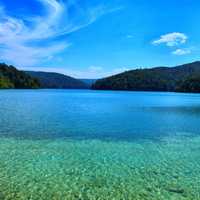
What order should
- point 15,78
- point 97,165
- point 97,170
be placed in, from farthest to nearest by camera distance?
point 15,78 < point 97,165 < point 97,170

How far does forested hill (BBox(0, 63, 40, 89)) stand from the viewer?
513 feet

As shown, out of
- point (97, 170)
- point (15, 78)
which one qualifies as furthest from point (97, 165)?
point (15, 78)

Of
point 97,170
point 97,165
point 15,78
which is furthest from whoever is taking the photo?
point 15,78

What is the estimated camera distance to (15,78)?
533 ft

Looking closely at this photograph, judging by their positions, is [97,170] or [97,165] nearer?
[97,170]

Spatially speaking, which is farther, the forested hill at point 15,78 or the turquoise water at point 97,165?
the forested hill at point 15,78

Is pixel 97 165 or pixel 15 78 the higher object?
pixel 15 78

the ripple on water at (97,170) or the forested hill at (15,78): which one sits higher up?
the forested hill at (15,78)

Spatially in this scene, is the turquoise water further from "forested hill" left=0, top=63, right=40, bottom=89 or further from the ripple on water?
"forested hill" left=0, top=63, right=40, bottom=89

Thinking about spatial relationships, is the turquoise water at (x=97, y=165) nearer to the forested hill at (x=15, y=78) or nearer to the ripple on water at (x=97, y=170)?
the ripple on water at (x=97, y=170)

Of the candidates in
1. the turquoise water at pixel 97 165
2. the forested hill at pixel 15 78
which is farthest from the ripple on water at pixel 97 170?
the forested hill at pixel 15 78

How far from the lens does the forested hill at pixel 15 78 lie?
156 m

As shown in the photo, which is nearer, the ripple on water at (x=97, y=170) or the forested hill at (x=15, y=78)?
the ripple on water at (x=97, y=170)

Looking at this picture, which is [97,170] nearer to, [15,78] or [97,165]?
[97,165]
